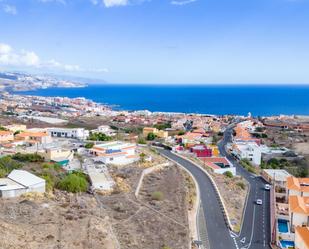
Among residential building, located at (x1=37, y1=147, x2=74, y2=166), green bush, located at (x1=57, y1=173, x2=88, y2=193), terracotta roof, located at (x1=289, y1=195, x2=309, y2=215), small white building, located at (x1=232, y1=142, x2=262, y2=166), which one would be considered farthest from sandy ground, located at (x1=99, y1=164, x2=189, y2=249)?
small white building, located at (x1=232, y1=142, x2=262, y2=166)

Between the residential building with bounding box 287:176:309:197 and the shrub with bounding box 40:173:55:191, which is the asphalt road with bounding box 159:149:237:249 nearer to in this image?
the residential building with bounding box 287:176:309:197

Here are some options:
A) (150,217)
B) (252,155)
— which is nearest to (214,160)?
(252,155)

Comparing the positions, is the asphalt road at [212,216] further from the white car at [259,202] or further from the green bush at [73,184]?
the green bush at [73,184]

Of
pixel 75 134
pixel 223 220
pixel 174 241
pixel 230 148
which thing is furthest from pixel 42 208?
pixel 230 148

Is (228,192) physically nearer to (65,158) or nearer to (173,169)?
(173,169)

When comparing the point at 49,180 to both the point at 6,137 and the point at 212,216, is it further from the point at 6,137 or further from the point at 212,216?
the point at 6,137

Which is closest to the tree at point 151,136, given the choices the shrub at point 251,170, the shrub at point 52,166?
the shrub at point 251,170
